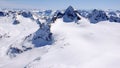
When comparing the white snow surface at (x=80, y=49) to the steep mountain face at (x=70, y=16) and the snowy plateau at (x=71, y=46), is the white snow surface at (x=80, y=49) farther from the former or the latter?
the steep mountain face at (x=70, y=16)

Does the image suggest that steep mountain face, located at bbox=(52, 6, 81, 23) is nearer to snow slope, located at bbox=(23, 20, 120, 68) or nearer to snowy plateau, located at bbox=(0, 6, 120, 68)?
snowy plateau, located at bbox=(0, 6, 120, 68)

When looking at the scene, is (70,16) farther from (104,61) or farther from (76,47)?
(104,61)

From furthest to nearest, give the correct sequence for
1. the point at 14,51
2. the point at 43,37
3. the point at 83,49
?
the point at 14,51 < the point at 43,37 < the point at 83,49

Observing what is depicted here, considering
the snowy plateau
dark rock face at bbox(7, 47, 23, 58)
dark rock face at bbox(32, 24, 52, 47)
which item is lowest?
dark rock face at bbox(7, 47, 23, 58)

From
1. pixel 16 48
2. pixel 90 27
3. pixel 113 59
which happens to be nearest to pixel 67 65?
pixel 113 59

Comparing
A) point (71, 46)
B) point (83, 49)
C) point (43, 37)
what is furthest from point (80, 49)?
point (43, 37)

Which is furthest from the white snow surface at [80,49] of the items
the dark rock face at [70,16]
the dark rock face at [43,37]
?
the dark rock face at [70,16]

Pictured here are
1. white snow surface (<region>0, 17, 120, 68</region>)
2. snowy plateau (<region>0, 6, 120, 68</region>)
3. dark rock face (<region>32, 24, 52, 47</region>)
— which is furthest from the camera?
dark rock face (<region>32, 24, 52, 47</region>)

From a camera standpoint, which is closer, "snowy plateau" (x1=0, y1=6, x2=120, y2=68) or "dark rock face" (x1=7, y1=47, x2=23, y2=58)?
"snowy plateau" (x1=0, y1=6, x2=120, y2=68)

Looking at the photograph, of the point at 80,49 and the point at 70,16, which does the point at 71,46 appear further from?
the point at 70,16

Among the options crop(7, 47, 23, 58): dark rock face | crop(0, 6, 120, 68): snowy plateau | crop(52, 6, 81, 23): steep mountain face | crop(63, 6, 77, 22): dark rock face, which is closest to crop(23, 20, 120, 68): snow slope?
crop(0, 6, 120, 68): snowy plateau

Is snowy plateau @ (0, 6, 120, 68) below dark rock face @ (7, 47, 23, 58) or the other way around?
the other way around

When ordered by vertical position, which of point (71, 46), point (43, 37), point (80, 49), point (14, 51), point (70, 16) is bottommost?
point (14, 51)
